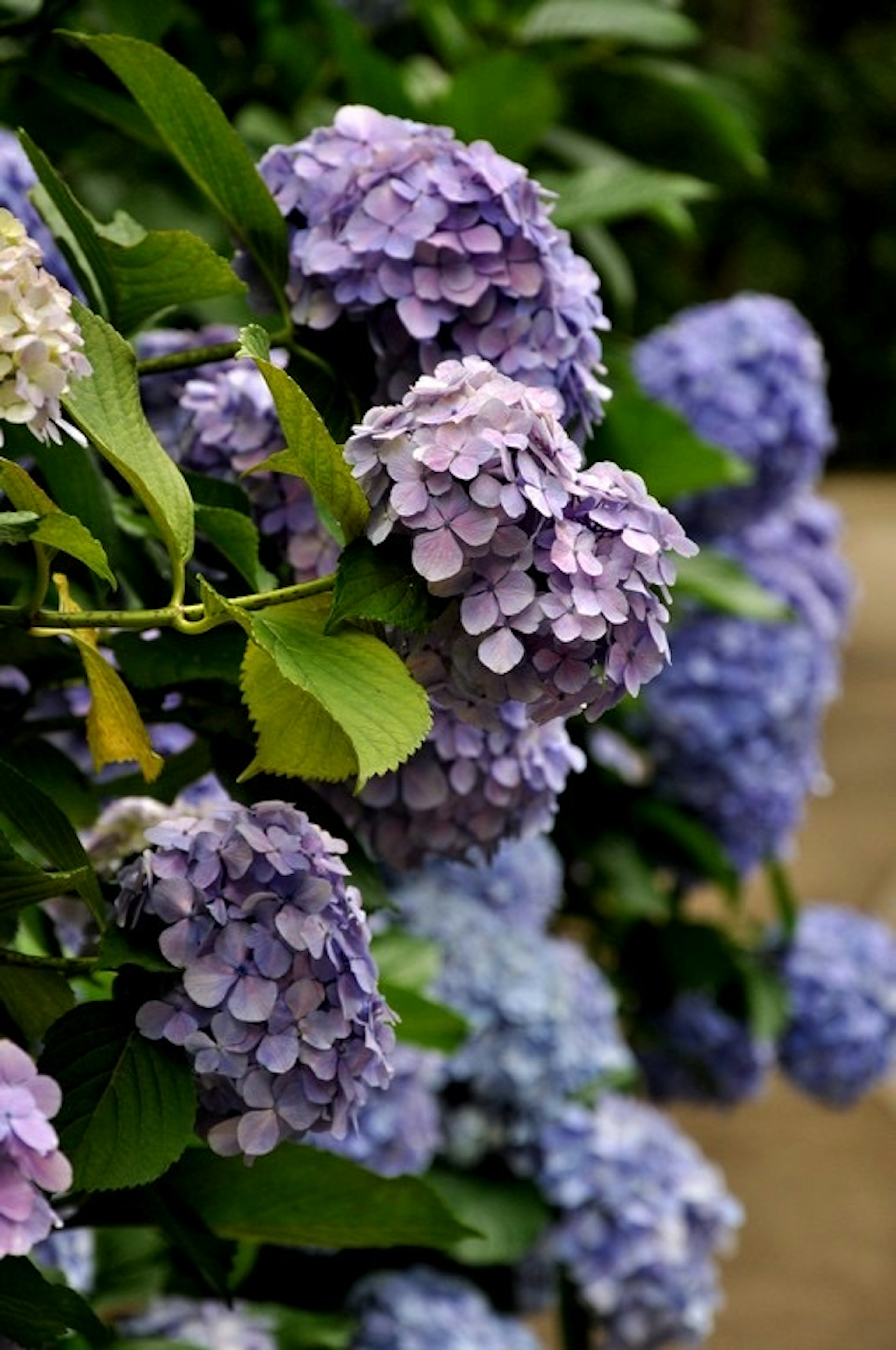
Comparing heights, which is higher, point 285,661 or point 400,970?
point 285,661

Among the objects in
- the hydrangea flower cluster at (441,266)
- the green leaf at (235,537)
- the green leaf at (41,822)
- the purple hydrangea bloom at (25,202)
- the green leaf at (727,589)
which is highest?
the hydrangea flower cluster at (441,266)

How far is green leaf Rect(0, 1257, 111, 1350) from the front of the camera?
57cm

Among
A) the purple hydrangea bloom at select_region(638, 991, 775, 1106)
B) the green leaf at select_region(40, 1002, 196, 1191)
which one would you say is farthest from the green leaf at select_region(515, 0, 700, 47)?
the green leaf at select_region(40, 1002, 196, 1191)

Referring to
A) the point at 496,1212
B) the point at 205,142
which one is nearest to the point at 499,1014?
the point at 496,1212

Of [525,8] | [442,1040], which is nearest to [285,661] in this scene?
[442,1040]

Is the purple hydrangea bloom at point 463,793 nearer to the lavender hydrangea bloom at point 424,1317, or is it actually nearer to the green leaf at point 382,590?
Answer: the green leaf at point 382,590

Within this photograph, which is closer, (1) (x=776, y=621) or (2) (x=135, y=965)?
(2) (x=135, y=965)

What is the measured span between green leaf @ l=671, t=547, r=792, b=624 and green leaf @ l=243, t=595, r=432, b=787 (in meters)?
1.01

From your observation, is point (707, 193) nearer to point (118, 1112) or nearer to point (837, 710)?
point (118, 1112)

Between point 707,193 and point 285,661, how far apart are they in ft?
2.51

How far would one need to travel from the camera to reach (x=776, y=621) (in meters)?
1.92

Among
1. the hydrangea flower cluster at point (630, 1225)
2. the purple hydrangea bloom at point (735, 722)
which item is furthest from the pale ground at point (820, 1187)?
the hydrangea flower cluster at point (630, 1225)

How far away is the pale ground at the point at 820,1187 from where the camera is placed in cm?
267

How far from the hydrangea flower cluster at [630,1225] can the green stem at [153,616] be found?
1087 mm
